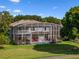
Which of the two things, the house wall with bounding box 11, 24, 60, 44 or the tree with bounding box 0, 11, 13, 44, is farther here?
the house wall with bounding box 11, 24, 60, 44

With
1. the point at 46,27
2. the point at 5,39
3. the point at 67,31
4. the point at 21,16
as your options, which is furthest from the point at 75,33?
the point at 21,16

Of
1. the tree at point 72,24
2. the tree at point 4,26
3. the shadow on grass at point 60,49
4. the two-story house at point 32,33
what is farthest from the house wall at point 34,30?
the tree at point 72,24

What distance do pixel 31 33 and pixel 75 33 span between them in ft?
65.2

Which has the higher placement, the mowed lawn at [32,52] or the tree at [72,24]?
the tree at [72,24]

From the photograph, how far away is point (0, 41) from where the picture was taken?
204 feet

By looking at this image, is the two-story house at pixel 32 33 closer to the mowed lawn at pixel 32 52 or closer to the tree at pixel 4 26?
the tree at pixel 4 26

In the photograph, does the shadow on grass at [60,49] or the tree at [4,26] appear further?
the tree at [4,26]

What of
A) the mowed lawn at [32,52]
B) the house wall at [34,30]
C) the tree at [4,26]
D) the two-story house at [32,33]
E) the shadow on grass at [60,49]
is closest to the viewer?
the mowed lawn at [32,52]

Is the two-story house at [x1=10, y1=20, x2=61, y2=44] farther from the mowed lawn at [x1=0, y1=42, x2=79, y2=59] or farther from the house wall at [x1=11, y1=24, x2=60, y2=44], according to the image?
the mowed lawn at [x1=0, y1=42, x2=79, y2=59]

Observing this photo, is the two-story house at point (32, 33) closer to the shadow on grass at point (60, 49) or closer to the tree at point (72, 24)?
the shadow on grass at point (60, 49)

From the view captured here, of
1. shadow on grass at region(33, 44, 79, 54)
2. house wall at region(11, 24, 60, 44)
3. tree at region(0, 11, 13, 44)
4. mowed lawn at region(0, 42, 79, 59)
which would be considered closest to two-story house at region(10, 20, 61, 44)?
house wall at region(11, 24, 60, 44)

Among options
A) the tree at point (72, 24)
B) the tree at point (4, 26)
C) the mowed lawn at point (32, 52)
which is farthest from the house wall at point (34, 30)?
the tree at point (72, 24)

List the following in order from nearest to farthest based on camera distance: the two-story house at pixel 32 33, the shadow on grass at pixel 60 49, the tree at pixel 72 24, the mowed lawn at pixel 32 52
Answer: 1. the mowed lawn at pixel 32 52
2. the shadow on grass at pixel 60 49
3. the tree at pixel 72 24
4. the two-story house at pixel 32 33

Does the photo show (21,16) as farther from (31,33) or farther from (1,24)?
(1,24)
